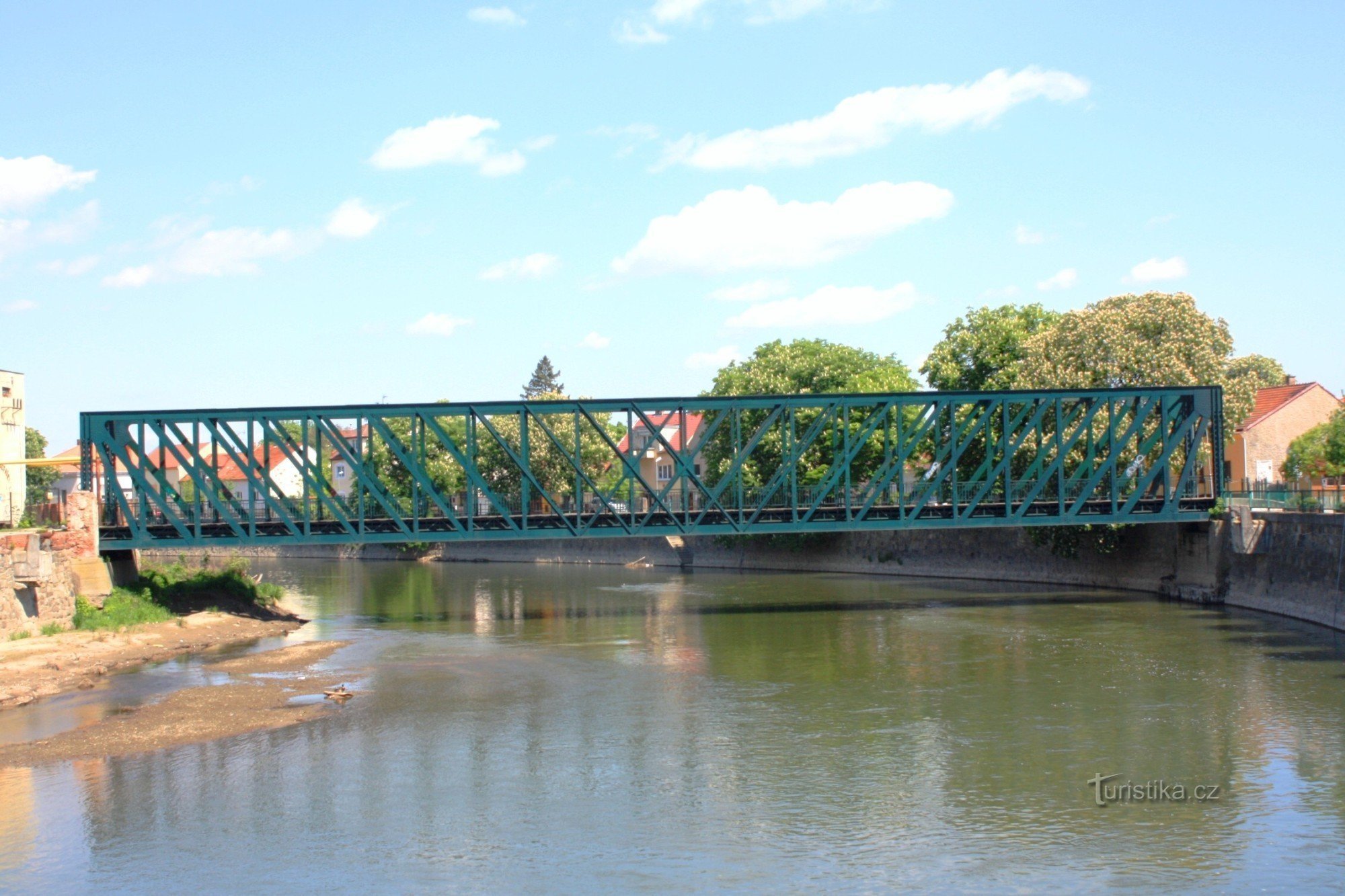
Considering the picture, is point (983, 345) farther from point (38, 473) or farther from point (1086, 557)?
point (38, 473)

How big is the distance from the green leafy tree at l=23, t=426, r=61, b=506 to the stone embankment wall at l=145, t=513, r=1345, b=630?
1103cm

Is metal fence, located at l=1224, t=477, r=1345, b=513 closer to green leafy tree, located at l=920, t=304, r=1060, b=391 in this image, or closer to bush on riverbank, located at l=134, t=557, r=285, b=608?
green leafy tree, located at l=920, t=304, r=1060, b=391

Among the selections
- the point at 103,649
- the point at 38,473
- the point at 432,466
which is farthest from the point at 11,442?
the point at 38,473

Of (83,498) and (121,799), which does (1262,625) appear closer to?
(121,799)

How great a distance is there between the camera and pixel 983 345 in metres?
65.1

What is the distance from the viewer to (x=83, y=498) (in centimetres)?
4150

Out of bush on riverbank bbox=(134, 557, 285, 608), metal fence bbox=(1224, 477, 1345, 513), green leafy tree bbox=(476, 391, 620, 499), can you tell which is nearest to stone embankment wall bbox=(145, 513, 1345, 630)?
metal fence bbox=(1224, 477, 1345, 513)

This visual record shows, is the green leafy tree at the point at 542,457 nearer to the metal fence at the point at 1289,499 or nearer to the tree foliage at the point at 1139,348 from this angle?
the tree foliage at the point at 1139,348

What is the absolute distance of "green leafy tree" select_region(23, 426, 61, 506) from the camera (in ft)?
265

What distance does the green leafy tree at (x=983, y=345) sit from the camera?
212ft

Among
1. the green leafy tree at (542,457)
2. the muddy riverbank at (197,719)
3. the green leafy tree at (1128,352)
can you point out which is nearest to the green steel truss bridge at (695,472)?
the green leafy tree at (1128,352)

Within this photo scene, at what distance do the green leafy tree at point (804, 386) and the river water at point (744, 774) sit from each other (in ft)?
89.1

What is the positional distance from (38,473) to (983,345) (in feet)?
247

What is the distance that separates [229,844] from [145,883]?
1.66 metres
